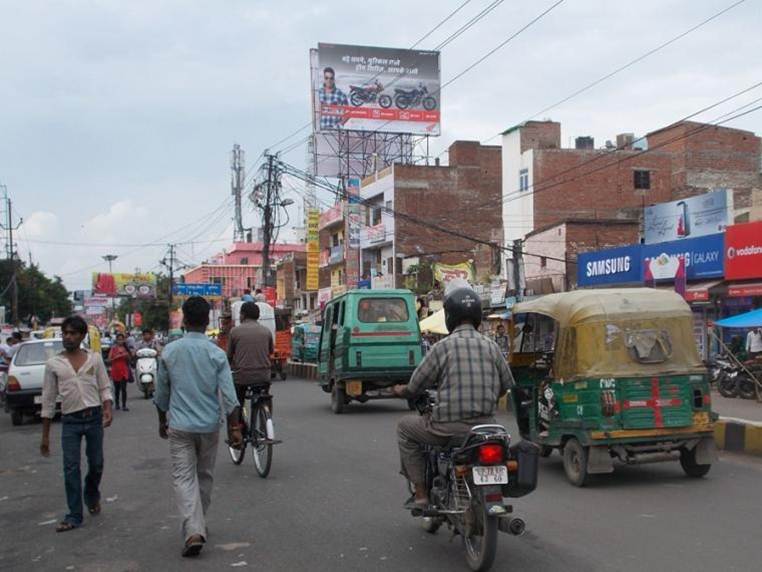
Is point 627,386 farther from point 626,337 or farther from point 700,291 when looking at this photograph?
point 700,291

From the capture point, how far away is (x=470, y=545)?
18.3 ft

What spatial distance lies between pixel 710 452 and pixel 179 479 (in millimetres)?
5739

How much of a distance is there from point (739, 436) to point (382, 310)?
773 centimetres

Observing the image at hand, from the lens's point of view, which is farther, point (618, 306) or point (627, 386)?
point (618, 306)

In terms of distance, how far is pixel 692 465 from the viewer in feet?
29.7

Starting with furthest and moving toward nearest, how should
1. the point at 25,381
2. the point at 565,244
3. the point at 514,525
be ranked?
the point at 565,244
the point at 25,381
the point at 514,525

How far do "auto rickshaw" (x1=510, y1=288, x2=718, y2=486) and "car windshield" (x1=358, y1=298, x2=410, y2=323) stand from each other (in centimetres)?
792

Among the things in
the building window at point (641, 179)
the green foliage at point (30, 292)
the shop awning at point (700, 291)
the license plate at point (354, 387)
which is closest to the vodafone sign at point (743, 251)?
the shop awning at point (700, 291)

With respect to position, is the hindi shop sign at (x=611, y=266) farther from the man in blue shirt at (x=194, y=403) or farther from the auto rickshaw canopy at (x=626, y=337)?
the man in blue shirt at (x=194, y=403)

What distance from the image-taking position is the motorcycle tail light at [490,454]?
211 inches

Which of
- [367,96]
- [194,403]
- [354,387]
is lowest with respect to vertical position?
[354,387]

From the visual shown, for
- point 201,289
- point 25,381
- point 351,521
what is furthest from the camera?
point 201,289

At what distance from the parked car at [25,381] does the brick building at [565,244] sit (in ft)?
72.9

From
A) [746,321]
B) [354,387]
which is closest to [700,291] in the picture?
[746,321]
